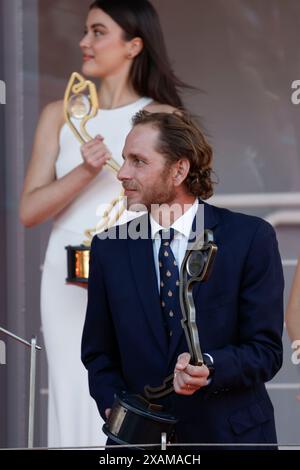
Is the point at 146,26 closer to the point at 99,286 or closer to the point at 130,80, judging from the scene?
the point at 130,80

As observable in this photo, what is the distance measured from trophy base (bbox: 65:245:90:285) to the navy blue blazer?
0.86 m

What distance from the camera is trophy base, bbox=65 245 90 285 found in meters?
4.08

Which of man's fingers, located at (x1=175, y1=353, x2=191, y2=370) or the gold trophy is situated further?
the gold trophy

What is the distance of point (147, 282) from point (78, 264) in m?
0.97

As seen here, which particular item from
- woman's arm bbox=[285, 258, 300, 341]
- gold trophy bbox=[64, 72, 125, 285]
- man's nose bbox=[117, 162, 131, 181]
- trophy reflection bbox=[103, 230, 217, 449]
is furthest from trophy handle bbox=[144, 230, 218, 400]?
gold trophy bbox=[64, 72, 125, 285]

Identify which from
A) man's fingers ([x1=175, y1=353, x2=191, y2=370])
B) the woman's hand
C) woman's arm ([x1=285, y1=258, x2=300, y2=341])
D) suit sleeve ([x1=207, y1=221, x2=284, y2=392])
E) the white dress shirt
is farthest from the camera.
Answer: the woman's hand

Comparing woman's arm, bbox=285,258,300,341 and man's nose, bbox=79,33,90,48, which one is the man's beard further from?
man's nose, bbox=79,33,90,48

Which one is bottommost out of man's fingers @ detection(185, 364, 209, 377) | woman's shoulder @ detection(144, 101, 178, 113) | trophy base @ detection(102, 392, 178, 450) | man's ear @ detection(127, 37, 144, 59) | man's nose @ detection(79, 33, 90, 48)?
trophy base @ detection(102, 392, 178, 450)

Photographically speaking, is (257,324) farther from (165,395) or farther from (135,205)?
(135,205)

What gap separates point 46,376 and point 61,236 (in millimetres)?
494

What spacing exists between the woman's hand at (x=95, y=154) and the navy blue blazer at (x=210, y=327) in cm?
88

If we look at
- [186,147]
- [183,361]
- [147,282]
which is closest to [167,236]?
[147,282]

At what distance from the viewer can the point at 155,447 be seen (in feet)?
9.53
